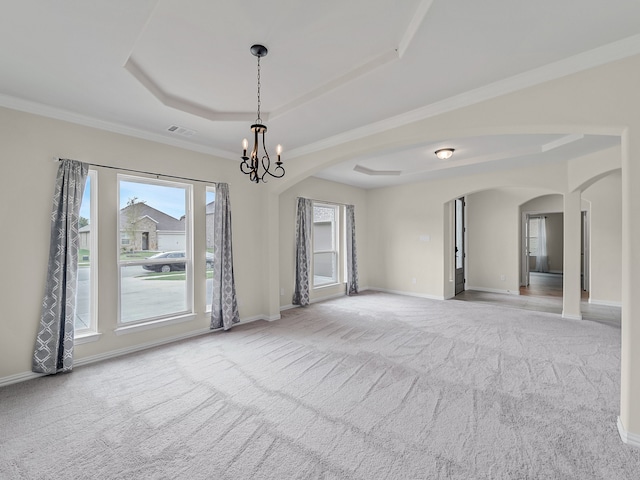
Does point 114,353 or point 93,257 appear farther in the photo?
point 114,353

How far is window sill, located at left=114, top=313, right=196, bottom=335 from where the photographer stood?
139 inches

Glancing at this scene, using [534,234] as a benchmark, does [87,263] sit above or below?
below

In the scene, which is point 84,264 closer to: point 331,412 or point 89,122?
point 89,122

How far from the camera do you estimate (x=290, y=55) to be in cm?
228

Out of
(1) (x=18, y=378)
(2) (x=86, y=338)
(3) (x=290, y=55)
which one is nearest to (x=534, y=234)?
(3) (x=290, y=55)

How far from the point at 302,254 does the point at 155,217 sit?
276 centimetres

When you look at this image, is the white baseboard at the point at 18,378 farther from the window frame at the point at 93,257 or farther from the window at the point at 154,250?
A: the window at the point at 154,250

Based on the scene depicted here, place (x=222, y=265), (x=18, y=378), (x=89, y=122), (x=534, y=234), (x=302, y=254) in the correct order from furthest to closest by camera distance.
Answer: (x=534, y=234) < (x=302, y=254) < (x=222, y=265) < (x=89, y=122) < (x=18, y=378)

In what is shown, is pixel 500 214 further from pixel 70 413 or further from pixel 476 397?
pixel 70 413

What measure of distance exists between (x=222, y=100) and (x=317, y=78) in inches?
42.5

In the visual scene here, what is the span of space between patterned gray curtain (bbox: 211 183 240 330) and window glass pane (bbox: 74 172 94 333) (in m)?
1.44

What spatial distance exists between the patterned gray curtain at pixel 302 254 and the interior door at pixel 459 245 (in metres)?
3.96

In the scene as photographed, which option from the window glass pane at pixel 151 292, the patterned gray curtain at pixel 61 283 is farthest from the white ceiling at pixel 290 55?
the window glass pane at pixel 151 292

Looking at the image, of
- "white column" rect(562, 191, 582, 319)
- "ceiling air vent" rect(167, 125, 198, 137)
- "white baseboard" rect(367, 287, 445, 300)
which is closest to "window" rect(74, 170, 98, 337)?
"ceiling air vent" rect(167, 125, 198, 137)
